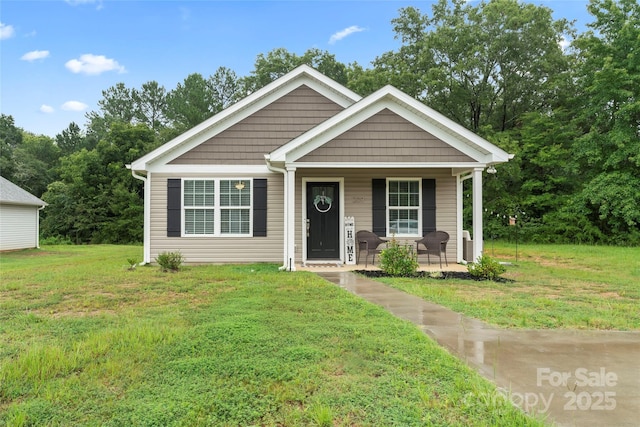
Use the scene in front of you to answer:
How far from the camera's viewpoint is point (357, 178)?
10.1 m

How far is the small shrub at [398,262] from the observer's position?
8.09 meters

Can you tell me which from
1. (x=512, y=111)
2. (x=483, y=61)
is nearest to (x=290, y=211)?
(x=483, y=61)

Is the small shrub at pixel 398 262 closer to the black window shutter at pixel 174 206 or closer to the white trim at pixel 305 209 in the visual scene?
the white trim at pixel 305 209

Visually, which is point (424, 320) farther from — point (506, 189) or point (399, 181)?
point (506, 189)

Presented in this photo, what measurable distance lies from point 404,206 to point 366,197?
1.01 meters

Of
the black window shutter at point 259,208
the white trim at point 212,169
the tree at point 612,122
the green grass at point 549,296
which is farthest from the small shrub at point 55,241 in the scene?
the tree at point 612,122

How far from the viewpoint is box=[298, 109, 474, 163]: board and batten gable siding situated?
8.63m

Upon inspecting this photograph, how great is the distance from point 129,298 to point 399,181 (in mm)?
6807

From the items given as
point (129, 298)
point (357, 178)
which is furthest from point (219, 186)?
point (129, 298)

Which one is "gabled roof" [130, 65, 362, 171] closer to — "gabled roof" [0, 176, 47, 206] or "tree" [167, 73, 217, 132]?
"gabled roof" [0, 176, 47, 206]

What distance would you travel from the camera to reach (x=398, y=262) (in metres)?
8.12

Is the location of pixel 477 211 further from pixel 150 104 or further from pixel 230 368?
pixel 150 104

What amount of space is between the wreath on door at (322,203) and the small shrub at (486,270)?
3.88 m

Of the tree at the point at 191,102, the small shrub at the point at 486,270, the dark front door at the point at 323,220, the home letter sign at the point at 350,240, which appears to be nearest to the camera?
the small shrub at the point at 486,270
